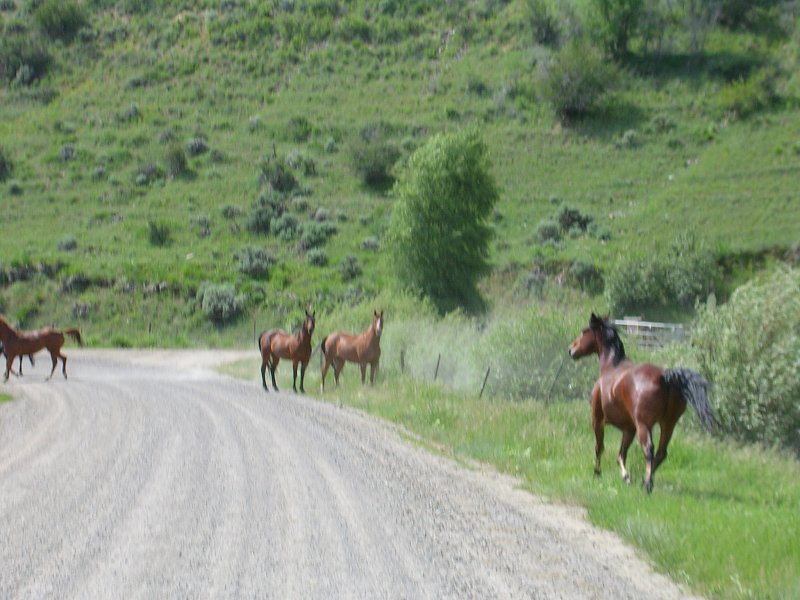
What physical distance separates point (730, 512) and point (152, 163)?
212ft

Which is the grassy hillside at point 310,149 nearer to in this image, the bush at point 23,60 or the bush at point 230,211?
the bush at point 230,211

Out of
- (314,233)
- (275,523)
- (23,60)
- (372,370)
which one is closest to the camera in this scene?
(275,523)

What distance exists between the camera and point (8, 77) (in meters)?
86.9

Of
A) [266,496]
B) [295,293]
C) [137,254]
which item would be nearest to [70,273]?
[137,254]

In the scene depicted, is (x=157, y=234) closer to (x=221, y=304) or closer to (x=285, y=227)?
(x=285, y=227)

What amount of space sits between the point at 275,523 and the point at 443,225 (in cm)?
3503

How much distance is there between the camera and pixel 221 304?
50719mm

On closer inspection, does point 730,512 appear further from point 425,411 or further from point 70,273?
point 70,273

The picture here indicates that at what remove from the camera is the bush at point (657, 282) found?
149ft

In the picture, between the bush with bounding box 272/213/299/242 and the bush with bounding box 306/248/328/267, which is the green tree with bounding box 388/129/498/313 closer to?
the bush with bounding box 306/248/328/267

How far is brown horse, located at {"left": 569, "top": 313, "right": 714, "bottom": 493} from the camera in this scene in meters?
10.1

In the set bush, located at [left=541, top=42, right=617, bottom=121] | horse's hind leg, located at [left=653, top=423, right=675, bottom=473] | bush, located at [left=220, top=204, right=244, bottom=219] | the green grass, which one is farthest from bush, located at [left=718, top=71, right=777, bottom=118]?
horse's hind leg, located at [left=653, top=423, right=675, bottom=473]

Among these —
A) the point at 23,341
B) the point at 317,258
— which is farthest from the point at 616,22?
the point at 23,341

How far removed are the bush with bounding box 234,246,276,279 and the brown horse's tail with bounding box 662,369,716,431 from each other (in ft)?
148
